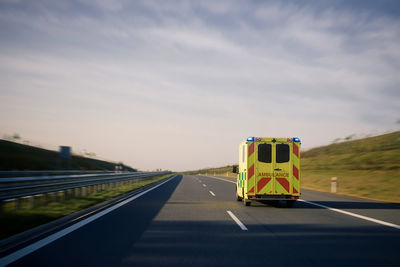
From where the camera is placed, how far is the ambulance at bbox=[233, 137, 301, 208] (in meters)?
11.9

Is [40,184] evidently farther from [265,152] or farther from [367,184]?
[367,184]

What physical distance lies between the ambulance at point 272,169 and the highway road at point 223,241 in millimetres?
1840

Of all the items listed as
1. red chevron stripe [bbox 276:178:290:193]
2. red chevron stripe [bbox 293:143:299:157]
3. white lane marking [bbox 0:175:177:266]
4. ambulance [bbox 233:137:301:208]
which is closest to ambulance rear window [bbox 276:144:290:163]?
ambulance [bbox 233:137:301:208]

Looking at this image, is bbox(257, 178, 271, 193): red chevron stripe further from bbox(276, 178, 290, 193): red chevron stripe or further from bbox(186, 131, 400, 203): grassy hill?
bbox(186, 131, 400, 203): grassy hill

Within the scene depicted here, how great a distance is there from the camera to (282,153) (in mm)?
12109

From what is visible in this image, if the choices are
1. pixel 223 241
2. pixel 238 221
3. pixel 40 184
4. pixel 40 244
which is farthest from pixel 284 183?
pixel 40 244

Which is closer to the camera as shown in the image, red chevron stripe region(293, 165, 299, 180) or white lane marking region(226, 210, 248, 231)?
white lane marking region(226, 210, 248, 231)

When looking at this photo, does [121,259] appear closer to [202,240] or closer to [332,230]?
[202,240]

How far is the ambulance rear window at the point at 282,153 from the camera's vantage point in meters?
12.1

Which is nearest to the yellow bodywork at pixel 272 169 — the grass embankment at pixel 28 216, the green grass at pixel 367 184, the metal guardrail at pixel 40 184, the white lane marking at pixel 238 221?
the white lane marking at pixel 238 221

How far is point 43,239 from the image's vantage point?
20.6 feet

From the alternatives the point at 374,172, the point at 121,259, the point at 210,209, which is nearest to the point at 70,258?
the point at 121,259

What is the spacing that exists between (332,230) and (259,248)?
2.56 m

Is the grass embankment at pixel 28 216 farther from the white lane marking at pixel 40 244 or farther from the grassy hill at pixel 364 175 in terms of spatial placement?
the grassy hill at pixel 364 175
